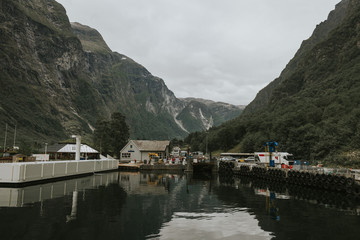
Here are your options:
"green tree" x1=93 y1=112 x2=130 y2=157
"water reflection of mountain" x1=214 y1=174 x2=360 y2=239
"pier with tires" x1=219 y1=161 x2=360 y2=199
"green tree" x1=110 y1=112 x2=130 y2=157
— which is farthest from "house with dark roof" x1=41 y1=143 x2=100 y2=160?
"water reflection of mountain" x1=214 y1=174 x2=360 y2=239

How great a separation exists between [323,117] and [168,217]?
99352 millimetres

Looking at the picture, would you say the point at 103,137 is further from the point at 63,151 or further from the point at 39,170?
the point at 39,170

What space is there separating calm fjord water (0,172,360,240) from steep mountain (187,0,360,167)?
3948 centimetres

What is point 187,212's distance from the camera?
23625mm

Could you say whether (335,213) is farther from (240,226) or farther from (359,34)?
(359,34)

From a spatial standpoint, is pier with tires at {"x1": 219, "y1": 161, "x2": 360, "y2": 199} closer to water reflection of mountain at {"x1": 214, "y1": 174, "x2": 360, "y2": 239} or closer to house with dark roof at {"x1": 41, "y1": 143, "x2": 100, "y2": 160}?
water reflection of mountain at {"x1": 214, "y1": 174, "x2": 360, "y2": 239}

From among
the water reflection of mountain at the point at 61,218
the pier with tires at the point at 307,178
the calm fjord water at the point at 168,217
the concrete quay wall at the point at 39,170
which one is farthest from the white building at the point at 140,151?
the water reflection of mountain at the point at 61,218

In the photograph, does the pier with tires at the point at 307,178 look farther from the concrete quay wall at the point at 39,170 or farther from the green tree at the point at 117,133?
the green tree at the point at 117,133

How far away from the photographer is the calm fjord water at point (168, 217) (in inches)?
663

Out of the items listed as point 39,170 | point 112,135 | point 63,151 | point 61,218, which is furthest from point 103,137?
point 61,218

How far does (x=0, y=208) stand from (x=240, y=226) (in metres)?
18.4

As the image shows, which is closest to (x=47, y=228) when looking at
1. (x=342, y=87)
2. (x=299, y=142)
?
(x=299, y=142)

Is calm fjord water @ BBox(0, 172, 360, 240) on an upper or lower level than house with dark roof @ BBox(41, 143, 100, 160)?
lower

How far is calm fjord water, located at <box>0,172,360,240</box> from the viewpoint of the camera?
16.8 metres
